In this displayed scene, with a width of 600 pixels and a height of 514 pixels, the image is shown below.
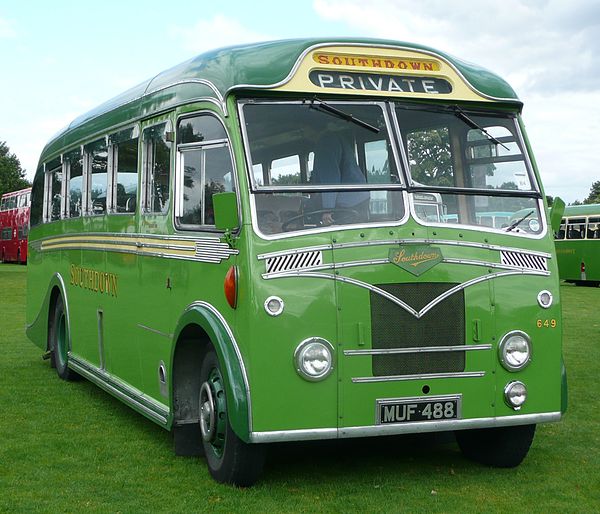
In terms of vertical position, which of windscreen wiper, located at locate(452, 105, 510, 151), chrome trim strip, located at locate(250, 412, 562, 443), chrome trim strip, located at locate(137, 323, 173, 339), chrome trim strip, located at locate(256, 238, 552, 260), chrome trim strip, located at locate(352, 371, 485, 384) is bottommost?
chrome trim strip, located at locate(250, 412, 562, 443)

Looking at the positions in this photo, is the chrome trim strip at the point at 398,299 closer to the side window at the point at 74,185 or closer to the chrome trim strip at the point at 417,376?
the chrome trim strip at the point at 417,376

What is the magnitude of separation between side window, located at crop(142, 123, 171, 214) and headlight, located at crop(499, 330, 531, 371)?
111 inches

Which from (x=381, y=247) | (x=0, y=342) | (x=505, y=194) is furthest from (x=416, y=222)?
(x=0, y=342)

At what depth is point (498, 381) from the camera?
7.02 metres

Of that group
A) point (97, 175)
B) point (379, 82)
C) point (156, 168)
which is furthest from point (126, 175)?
point (379, 82)

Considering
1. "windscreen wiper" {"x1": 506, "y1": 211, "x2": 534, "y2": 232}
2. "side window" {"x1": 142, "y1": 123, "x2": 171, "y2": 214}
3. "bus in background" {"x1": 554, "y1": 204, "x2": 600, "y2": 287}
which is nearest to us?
"windscreen wiper" {"x1": 506, "y1": 211, "x2": 534, "y2": 232}

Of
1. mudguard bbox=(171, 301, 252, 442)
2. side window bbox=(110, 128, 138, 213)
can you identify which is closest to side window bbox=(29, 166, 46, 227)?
side window bbox=(110, 128, 138, 213)

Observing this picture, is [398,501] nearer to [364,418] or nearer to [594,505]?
[364,418]

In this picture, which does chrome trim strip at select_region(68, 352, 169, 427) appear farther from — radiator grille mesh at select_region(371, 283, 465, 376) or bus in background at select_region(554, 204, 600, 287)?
bus in background at select_region(554, 204, 600, 287)

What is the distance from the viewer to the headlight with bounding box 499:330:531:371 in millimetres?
7035

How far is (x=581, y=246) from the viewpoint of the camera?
1501 inches

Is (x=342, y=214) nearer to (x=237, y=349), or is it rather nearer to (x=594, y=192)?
(x=237, y=349)

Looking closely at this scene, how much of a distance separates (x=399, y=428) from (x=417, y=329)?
2.13ft

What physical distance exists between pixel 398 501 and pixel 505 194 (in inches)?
89.9
